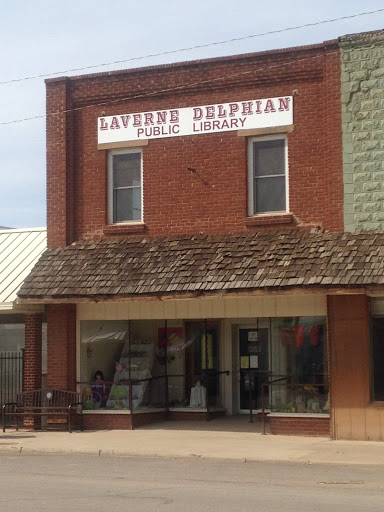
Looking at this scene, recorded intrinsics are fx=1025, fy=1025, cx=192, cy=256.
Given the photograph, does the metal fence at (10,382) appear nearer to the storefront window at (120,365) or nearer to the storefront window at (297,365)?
the storefront window at (120,365)

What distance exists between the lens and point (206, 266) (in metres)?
20.2

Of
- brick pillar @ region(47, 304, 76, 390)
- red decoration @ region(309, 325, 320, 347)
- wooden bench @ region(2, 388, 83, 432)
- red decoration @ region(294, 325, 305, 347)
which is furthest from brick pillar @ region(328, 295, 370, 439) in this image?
brick pillar @ region(47, 304, 76, 390)

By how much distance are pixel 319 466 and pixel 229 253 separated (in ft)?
18.6

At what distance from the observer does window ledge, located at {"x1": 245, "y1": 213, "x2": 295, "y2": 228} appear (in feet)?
67.9

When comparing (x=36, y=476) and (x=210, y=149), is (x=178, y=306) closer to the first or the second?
(x=210, y=149)

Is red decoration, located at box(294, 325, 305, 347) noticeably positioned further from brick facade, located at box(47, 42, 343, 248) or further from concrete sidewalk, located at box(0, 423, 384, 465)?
brick facade, located at box(47, 42, 343, 248)

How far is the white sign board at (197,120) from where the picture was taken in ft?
68.9

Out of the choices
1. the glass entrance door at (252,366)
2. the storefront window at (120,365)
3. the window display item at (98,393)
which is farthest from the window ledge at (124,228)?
the glass entrance door at (252,366)

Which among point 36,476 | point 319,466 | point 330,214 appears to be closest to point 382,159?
point 330,214

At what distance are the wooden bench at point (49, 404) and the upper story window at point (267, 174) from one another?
555 cm

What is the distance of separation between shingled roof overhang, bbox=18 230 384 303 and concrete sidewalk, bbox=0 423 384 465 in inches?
110

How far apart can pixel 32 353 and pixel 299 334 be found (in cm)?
598

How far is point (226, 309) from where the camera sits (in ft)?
68.4

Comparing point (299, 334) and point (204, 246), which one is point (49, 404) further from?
point (299, 334)
